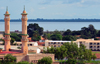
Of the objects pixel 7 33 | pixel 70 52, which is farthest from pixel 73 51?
pixel 7 33

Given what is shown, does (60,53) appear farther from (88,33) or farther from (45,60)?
(88,33)

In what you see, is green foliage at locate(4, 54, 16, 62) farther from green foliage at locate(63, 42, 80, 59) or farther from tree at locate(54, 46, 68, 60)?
green foliage at locate(63, 42, 80, 59)

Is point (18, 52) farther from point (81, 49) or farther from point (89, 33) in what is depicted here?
point (89, 33)

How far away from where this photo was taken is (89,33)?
111m

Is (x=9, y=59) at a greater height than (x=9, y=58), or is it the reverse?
(x=9, y=58)

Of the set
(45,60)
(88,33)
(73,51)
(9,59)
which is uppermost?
(88,33)

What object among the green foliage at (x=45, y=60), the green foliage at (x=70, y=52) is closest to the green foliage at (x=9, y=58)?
the green foliage at (x=45, y=60)

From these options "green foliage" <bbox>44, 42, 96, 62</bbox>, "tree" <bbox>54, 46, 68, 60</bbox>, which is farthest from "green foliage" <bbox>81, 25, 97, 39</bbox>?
"tree" <bbox>54, 46, 68, 60</bbox>

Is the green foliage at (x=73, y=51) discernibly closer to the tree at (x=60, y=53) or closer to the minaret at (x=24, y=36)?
the tree at (x=60, y=53)

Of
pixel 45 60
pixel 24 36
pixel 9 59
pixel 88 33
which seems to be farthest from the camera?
pixel 88 33

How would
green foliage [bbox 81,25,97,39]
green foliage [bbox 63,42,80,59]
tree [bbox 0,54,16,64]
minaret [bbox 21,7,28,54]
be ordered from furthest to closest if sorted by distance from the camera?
green foliage [bbox 81,25,97,39], green foliage [bbox 63,42,80,59], minaret [bbox 21,7,28,54], tree [bbox 0,54,16,64]

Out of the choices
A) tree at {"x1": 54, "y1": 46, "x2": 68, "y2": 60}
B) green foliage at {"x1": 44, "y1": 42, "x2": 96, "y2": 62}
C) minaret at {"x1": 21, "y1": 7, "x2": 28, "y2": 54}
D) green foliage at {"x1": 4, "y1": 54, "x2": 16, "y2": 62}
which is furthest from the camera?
green foliage at {"x1": 44, "y1": 42, "x2": 96, "y2": 62}

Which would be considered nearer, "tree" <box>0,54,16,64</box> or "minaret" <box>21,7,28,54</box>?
"tree" <box>0,54,16,64</box>

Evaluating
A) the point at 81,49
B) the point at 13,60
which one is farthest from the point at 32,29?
the point at 13,60
